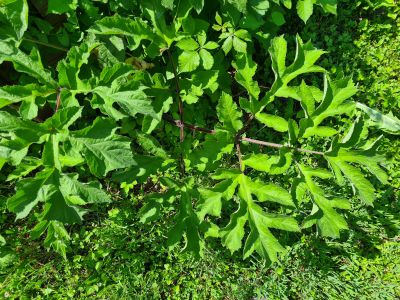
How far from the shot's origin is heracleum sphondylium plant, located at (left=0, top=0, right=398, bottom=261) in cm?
206

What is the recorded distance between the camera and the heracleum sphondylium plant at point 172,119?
2062 millimetres

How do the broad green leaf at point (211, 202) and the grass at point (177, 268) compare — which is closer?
the broad green leaf at point (211, 202)

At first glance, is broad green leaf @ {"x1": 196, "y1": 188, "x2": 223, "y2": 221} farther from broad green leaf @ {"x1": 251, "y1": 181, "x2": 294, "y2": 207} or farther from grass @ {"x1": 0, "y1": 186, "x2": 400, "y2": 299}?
grass @ {"x1": 0, "y1": 186, "x2": 400, "y2": 299}

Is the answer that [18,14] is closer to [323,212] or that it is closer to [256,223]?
[256,223]

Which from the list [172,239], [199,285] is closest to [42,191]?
[172,239]

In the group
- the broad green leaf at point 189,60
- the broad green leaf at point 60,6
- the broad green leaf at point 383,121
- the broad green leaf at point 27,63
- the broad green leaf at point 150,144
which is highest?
the broad green leaf at point 60,6

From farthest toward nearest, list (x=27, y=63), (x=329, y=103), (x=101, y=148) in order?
(x=329, y=103) < (x=27, y=63) < (x=101, y=148)

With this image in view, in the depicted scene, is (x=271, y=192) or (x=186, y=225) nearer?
(x=271, y=192)

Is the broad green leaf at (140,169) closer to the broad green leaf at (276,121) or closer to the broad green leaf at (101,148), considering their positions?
the broad green leaf at (101,148)

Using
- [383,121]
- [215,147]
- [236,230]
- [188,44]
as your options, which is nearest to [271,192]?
[236,230]

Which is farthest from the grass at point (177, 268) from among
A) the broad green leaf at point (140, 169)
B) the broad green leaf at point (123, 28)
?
the broad green leaf at point (123, 28)

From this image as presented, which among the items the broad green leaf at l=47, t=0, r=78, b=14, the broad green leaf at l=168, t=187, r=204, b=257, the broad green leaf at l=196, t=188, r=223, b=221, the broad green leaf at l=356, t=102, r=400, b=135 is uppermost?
the broad green leaf at l=47, t=0, r=78, b=14

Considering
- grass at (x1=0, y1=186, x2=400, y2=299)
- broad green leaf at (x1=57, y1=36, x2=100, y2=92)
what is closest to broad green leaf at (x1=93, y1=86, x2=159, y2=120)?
broad green leaf at (x1=57, y1=36, x2=100, y2=92)

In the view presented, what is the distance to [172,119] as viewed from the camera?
2916mm
